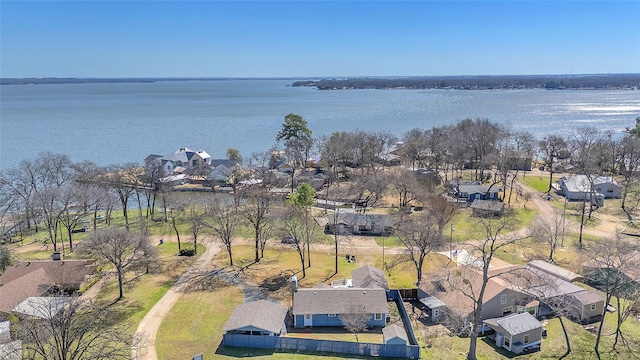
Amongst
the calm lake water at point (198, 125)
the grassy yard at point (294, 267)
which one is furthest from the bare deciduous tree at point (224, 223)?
the calm lake water at point (198, 125)

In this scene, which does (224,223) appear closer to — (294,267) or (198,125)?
(294,267)

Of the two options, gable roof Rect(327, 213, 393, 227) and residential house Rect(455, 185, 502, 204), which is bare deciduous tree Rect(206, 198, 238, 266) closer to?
gable roof Rect(327, 213, 393, 227)

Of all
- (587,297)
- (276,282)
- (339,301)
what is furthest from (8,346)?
(587,297)

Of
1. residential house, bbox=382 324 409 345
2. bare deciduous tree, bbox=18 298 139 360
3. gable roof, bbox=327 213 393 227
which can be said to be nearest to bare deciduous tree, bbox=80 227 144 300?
bare deciduous tree, bbox=18 298 139 360

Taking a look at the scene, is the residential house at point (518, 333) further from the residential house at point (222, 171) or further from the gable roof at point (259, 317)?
the residential house at point (222, 171)

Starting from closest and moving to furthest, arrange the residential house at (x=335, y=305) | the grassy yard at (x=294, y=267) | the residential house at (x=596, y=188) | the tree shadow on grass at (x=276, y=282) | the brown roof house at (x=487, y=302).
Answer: the residential house at (x=335, y=305) → the brown roof house at (x=487, y=302) → the tree shadow on grass at (x=276, y=282) → the grassy yard at (x=294, y=267) → the residential house at (x=596, y=188)
